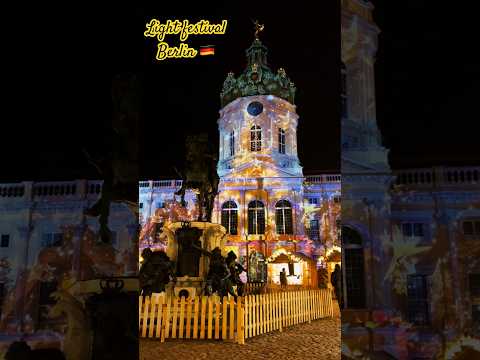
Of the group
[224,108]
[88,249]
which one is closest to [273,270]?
[224,108]

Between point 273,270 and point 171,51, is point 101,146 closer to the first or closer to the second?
point 171,51

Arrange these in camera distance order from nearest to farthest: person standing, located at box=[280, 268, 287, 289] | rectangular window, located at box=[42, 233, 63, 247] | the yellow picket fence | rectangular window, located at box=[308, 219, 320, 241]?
rectangular window, located at box=[42, 233, 63, 247]
the yellow picket fence
person standing, located at box=[280, 268, 287, 289]
rectangular window, located at box=[308, 219, 320, 241]

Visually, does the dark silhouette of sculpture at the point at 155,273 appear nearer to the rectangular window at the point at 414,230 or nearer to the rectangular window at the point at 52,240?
the rectangular window at the point at 52,240

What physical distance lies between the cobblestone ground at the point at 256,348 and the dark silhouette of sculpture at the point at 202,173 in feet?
6.22

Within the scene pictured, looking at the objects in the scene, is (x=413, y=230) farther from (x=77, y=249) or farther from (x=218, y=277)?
(x=218, y=277)

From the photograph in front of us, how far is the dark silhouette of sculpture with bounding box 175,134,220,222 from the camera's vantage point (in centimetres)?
551

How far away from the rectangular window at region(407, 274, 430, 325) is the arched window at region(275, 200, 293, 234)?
1481 centimetres

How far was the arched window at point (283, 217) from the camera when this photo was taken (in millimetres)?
17969

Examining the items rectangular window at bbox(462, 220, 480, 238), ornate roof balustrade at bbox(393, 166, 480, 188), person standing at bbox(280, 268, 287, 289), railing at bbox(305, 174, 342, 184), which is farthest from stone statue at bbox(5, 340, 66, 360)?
railing at bbox(305, 174, 342, 184)

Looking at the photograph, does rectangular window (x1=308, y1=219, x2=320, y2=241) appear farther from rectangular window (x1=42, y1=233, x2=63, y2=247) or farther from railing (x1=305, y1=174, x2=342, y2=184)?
rectangular window (x1=42, y1=233, x2=63, y2=247)

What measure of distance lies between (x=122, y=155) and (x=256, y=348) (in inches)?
85.8

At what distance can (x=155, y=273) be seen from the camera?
17.9 feet

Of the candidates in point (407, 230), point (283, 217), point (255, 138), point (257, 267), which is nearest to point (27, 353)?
point (407, 230)

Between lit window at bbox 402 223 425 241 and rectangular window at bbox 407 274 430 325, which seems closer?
rectangular window at bbox 407 274 430 325
